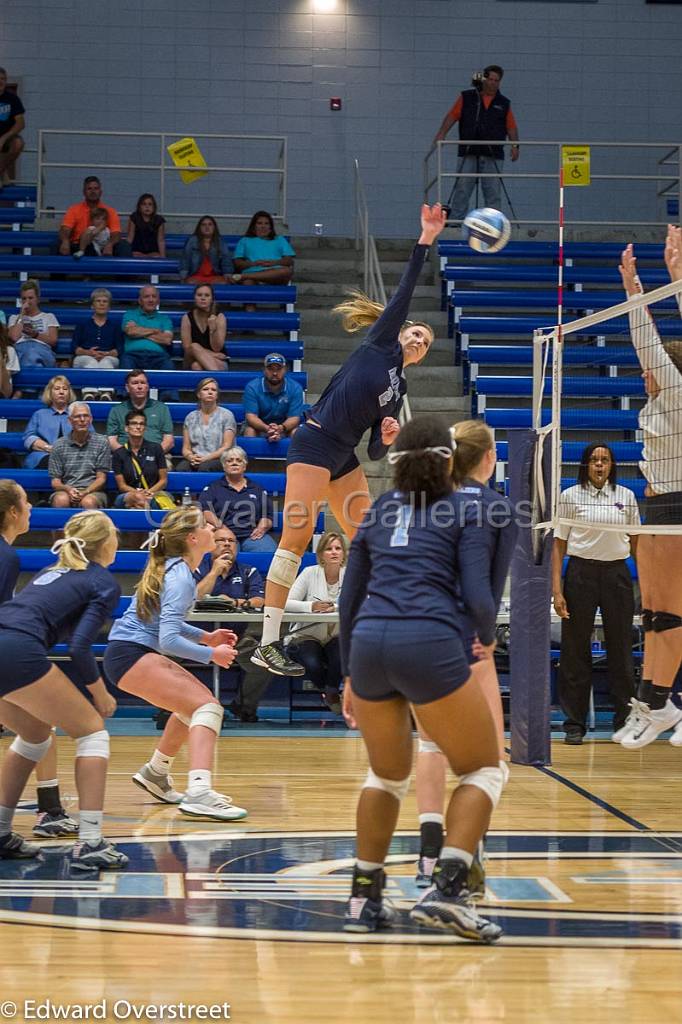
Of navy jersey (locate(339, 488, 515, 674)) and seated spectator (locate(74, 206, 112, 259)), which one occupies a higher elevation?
seated spectator (locate(74, 206, 112, 259))

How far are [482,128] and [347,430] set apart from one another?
10.2 meters

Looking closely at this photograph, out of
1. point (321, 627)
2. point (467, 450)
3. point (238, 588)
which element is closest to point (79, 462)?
point (238, 588)

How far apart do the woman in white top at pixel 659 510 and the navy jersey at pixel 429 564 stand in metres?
3.33

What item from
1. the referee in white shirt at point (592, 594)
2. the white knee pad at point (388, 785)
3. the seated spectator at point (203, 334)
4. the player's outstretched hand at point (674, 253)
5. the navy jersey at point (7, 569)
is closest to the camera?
the white knee pad at point (388, 785)

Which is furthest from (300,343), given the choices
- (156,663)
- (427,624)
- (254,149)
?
(427,624)

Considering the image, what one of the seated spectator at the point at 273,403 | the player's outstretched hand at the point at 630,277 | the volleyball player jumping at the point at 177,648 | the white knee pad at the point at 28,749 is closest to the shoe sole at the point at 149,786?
the volleyball player jumping at the point at 177,648

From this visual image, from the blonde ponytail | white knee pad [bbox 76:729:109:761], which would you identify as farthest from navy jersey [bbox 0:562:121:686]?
the blonde ponytail

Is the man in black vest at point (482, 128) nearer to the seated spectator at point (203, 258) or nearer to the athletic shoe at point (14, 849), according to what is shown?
the seated spectator at point (203, 258)

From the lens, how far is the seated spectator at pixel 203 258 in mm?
14617

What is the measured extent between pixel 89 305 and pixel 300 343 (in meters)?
2.64

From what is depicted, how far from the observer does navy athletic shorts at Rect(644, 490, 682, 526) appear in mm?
7234

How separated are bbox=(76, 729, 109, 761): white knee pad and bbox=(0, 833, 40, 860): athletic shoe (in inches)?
20.2

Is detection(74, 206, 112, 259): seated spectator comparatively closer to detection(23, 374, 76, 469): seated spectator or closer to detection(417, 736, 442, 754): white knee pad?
detection(23, 374, 76, 469): seated spectator

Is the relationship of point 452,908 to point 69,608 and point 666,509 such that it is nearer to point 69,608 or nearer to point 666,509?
point 69,608
